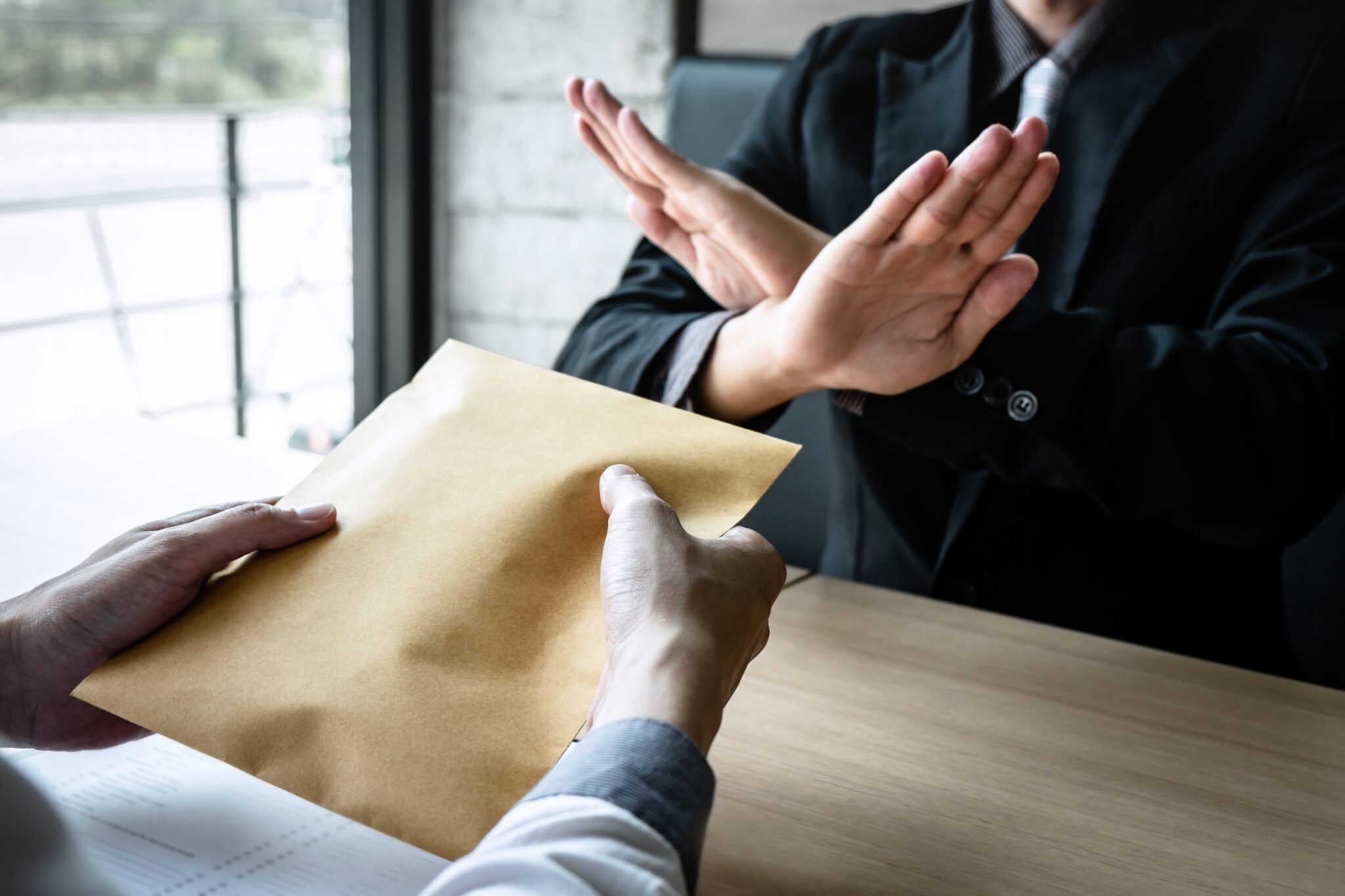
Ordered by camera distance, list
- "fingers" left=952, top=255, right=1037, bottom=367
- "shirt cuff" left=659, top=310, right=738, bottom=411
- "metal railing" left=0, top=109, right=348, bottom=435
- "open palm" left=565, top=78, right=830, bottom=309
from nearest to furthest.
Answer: "fingers" left=952, top=255, right=1037, bottom=367 → "open palm" left=565, top=78, right=830, bottom=309 → "shirt cuff" left=659, top=310, right=738, bottom=411 → "metal railing" left=0, top=109, right=348, bottom=435

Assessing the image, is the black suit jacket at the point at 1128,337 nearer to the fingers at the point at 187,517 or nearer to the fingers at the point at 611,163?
the fingers at the point at 611,163

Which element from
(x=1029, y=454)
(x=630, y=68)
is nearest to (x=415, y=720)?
(x=1029, y=454)

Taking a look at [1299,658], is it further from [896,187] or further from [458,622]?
[458,622]

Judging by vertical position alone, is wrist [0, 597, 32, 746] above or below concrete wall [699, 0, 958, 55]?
below

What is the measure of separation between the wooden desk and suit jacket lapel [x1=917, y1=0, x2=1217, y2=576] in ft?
0.94

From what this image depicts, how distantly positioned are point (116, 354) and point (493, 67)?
45.6 inches

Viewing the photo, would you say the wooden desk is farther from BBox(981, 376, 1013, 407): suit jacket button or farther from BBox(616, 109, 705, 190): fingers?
BBox(616, 109, 705, 190): fingers

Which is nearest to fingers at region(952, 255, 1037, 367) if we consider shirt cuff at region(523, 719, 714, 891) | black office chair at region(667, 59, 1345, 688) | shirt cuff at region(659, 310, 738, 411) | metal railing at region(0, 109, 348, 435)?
shirt cuff at region(659, 310, 738, 411)

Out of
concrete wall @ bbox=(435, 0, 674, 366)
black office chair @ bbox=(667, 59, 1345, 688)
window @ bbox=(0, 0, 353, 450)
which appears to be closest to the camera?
black office chair @ bbox=(667, 59, 1345, 688)

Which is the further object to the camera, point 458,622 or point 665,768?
point 458,622

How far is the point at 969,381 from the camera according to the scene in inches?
34.9

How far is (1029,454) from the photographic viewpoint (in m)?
0.90

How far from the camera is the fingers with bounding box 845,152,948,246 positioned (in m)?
0.71

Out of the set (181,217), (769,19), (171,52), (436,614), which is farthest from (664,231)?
(181,217)
